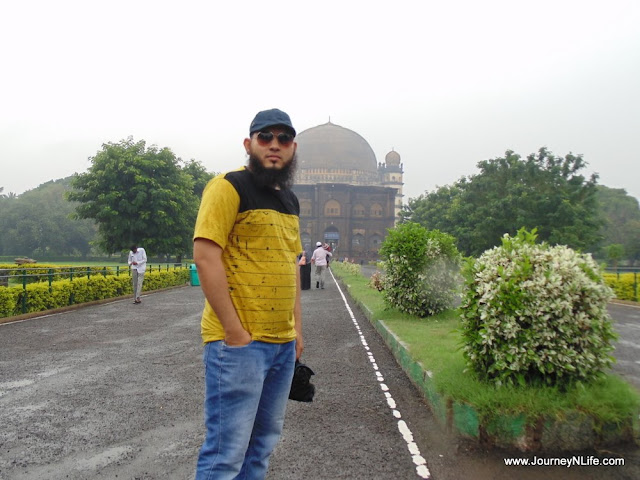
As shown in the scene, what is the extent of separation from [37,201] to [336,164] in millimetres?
38111

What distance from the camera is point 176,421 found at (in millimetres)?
3949

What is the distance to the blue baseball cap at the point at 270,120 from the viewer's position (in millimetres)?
2262

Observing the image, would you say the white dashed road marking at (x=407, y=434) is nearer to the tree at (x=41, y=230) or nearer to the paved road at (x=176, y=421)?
the paved road at (x=176, y=421)

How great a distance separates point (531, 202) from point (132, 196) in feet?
66.7

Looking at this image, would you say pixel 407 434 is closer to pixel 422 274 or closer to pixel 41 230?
pixel 422 274

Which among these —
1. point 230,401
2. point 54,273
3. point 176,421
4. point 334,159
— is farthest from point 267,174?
point 334,159

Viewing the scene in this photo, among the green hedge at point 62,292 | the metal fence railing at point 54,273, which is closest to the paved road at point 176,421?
the green hedge at point 62,292

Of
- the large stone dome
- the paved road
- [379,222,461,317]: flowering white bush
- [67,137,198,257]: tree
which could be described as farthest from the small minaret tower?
the paved road

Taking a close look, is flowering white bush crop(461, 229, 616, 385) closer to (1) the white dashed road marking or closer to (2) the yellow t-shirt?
(1) the white dashed road marking

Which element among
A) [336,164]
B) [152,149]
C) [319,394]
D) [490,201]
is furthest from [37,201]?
[319,394]

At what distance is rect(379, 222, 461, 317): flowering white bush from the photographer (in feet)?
28.6

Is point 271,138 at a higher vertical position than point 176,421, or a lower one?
higher

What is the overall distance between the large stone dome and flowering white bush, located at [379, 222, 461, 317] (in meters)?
63.6

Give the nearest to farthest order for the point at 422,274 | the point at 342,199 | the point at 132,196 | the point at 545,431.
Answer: the point at 545,431
the point at 422,274
the point at 132,196
the point at 342,199
